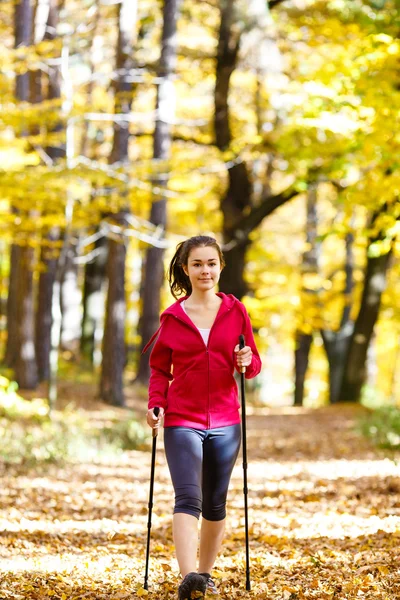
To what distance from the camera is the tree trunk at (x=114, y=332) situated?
→ 1517 cm

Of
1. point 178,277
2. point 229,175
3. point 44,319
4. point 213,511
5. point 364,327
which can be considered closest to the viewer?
point 213,511

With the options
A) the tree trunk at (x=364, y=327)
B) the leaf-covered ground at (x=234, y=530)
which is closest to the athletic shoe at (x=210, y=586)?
the leaf-covered ground at (x=234, y=530)

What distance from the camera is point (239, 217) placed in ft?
56.2

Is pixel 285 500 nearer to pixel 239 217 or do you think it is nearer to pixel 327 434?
pixel 327 434

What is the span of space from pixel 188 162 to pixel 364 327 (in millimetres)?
Result: 6898

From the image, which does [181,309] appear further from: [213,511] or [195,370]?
[213,511]

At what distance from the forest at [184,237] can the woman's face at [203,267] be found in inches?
68.6

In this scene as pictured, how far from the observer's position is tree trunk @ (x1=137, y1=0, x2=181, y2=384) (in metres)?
14.6

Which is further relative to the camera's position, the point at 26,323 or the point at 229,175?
the point at 229,175

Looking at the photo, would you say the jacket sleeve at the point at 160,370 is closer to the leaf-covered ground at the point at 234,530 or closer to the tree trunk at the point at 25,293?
the leaf-covered ground at the point at 234,530

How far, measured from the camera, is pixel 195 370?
13.5ft

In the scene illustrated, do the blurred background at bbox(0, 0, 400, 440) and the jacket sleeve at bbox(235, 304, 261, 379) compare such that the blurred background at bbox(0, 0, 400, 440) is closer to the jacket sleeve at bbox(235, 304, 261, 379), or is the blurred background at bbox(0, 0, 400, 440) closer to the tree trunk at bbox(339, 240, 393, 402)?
the tree trunk at bbox(339, 240, 393, 402)

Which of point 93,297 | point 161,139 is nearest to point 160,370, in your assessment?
point 161,139

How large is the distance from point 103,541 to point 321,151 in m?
7.55
